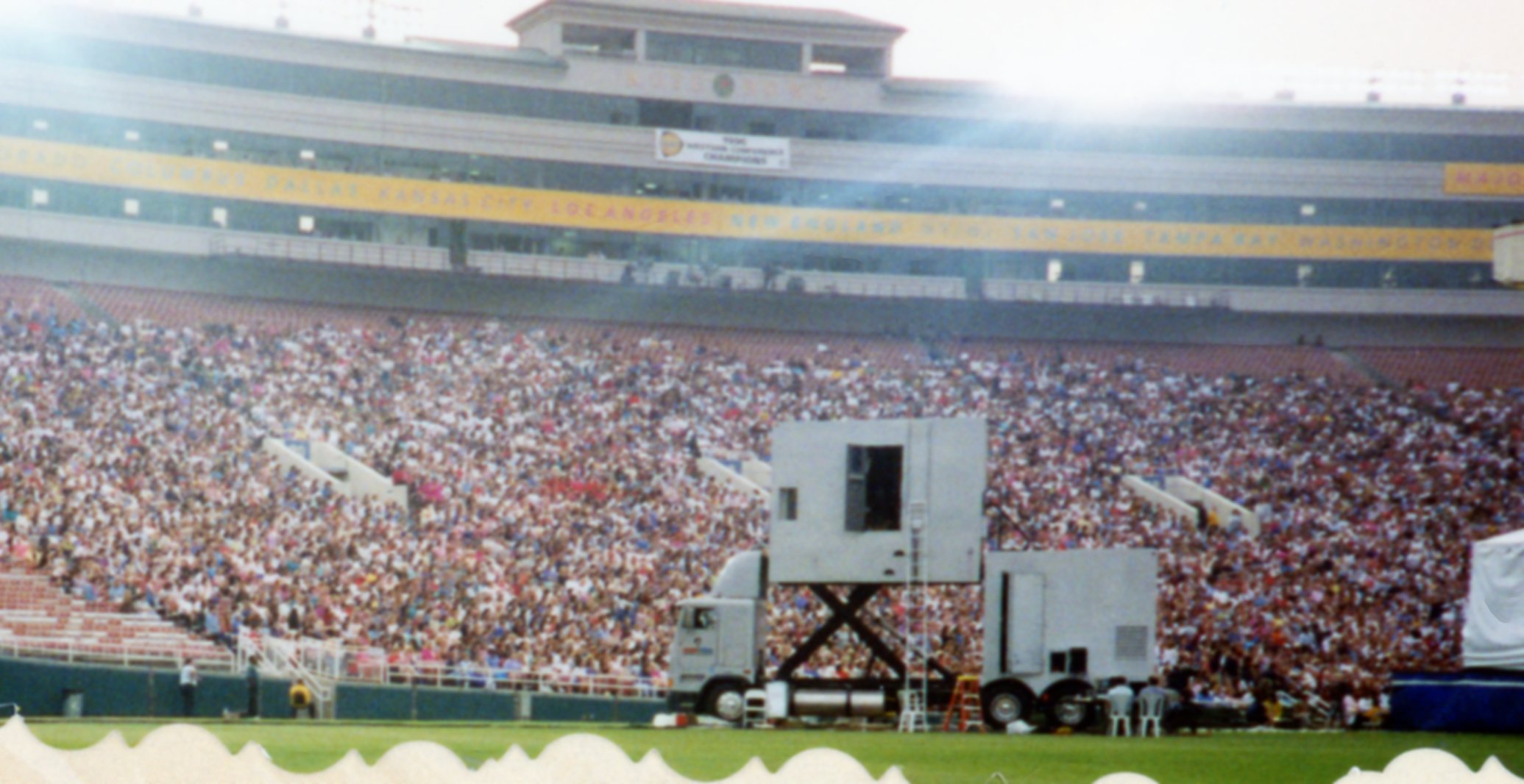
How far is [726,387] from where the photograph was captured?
50.0 m

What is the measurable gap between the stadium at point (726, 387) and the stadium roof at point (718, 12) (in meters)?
0.19

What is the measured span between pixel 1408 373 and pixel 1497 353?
4.24 meters

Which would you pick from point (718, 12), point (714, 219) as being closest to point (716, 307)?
point (714, 219)

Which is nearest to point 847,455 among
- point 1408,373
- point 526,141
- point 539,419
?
point 539,419

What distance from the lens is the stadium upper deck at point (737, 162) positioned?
170 ft

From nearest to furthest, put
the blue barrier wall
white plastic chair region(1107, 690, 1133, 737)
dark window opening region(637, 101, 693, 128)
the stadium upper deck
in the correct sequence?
white plastic chair region(1107, 690, 1133, 737) → the blue barrier wall → the stadium upper deck → dark window opening region(637, 101, 693, 128)

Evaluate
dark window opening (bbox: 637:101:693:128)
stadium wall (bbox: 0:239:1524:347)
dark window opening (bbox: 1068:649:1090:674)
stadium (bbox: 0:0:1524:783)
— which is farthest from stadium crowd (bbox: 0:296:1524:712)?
dark window opening (bbox: 637:101:693:128)

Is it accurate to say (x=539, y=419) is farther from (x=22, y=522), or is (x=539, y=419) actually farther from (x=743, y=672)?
(x=743, y=672)

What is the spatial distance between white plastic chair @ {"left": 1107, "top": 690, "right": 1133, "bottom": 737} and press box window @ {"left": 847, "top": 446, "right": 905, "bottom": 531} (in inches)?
144

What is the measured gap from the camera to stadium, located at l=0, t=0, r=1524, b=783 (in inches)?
1077

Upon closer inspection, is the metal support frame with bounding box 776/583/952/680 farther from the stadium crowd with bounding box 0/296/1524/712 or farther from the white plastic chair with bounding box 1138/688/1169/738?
the white plastic chair with bounding box 1138/688/1169/738

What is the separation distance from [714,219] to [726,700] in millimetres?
Result: 31788

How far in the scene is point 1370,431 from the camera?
163 ft

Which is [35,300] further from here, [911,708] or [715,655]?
[911,708]
